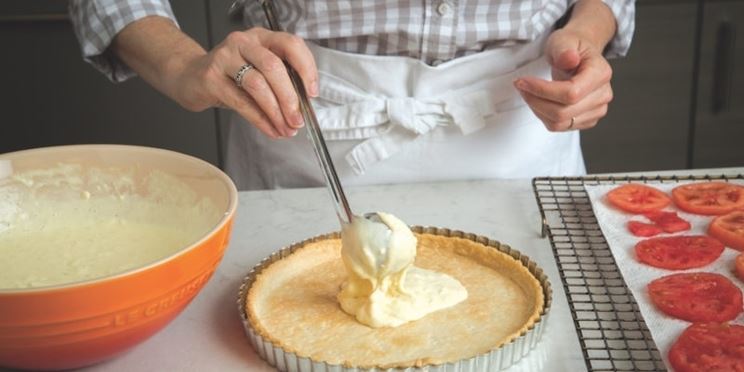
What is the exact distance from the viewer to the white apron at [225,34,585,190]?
4.35 ft

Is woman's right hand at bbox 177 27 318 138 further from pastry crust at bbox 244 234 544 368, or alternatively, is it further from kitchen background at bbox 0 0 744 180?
kitchen background at bbox 0 0 744 180

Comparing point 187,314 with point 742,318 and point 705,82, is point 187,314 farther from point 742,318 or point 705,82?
point 705,82

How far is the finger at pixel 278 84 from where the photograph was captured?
101 centimetres

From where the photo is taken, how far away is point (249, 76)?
3.38 ft

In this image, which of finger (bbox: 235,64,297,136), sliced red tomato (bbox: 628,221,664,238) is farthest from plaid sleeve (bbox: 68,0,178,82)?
sliced red tomato (bbox: 628,221,664,238)

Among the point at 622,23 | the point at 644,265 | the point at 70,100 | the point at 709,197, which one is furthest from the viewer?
the point at 70,100

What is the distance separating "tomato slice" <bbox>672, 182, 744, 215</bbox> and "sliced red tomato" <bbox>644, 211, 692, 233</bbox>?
0.03m

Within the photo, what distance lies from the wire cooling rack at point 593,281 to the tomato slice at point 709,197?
0.04 m

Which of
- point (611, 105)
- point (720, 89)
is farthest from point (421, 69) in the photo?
point (720, 89)

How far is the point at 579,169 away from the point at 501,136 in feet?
0.87

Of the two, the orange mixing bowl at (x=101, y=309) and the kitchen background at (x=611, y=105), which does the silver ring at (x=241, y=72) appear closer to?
the orange mixing bowl at (x=101, y=309)

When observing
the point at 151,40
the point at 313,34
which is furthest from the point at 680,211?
the point at 151,40

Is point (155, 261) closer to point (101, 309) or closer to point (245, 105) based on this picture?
point (101, 309)

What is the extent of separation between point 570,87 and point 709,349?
1.47ft
